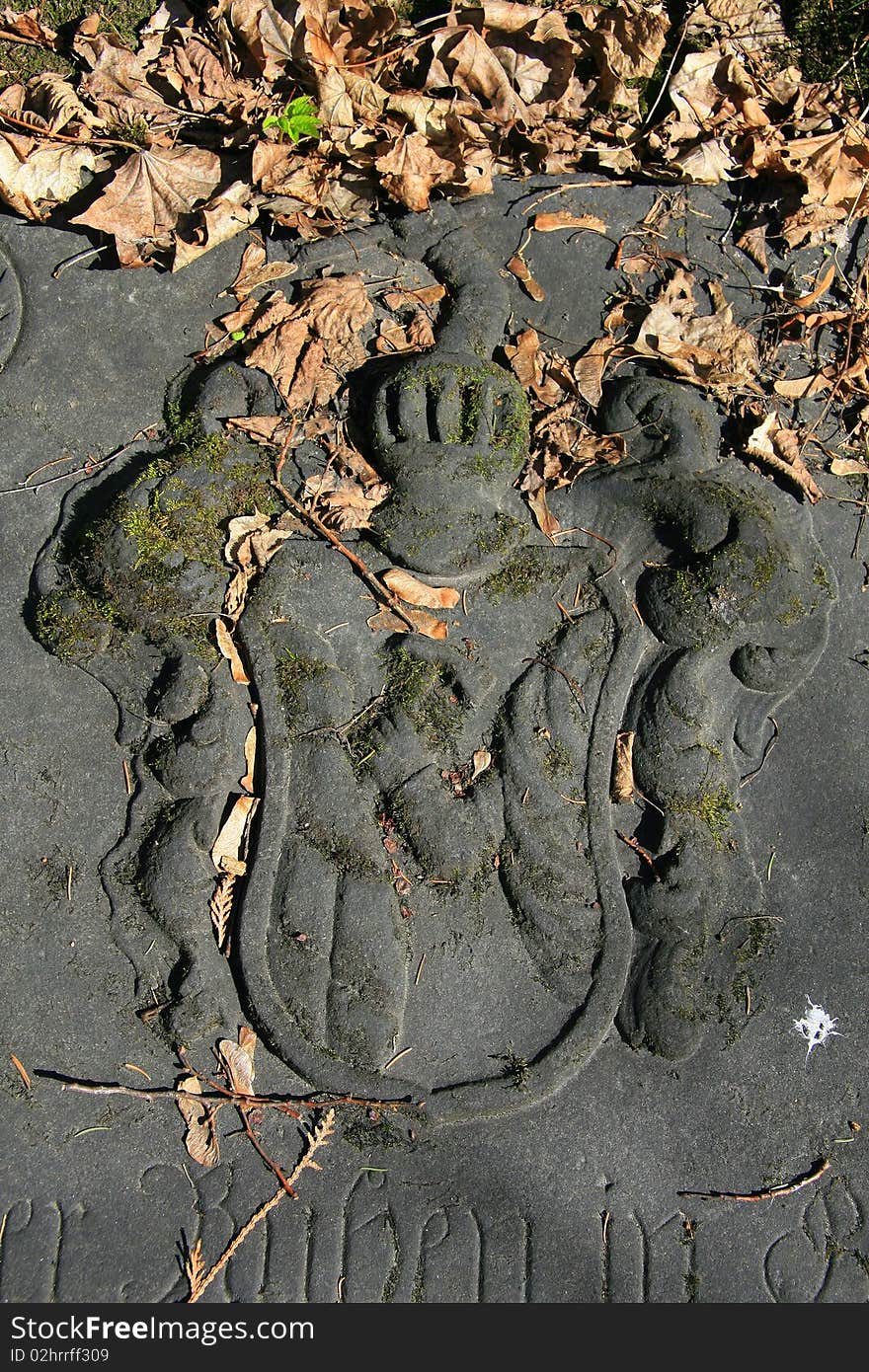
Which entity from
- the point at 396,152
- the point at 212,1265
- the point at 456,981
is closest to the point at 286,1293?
the point at 212,1265

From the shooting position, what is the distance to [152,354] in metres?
3.23

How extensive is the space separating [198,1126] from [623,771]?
180cm

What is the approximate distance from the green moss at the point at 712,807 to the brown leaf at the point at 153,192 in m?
2.71

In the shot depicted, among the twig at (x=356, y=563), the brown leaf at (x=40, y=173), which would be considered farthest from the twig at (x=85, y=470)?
the brown leaf at (x=40, y=173)

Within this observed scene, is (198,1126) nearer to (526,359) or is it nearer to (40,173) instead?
(526,359)

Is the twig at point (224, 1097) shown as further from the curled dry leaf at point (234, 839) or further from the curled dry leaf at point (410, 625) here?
the curled dry leaf at point (410, 625)

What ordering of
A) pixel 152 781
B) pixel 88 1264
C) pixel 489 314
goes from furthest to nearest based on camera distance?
1. pixel 489 314
2. pixel 152 781
3. pixel 88 1264

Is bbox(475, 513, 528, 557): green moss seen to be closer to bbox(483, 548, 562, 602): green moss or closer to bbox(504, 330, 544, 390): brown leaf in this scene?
bbox(483, 548, 562, 602): green moss

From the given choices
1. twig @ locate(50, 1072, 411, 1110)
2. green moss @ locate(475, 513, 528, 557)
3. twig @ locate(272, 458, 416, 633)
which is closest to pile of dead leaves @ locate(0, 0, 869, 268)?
twig @ locate(272, 458, 416, 633)

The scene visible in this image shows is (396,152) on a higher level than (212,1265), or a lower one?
higher

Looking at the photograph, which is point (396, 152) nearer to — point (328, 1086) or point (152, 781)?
point (152, 781)

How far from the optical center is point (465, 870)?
2.95 m

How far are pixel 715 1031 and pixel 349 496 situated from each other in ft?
7.09

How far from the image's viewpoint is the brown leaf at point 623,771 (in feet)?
9.86
